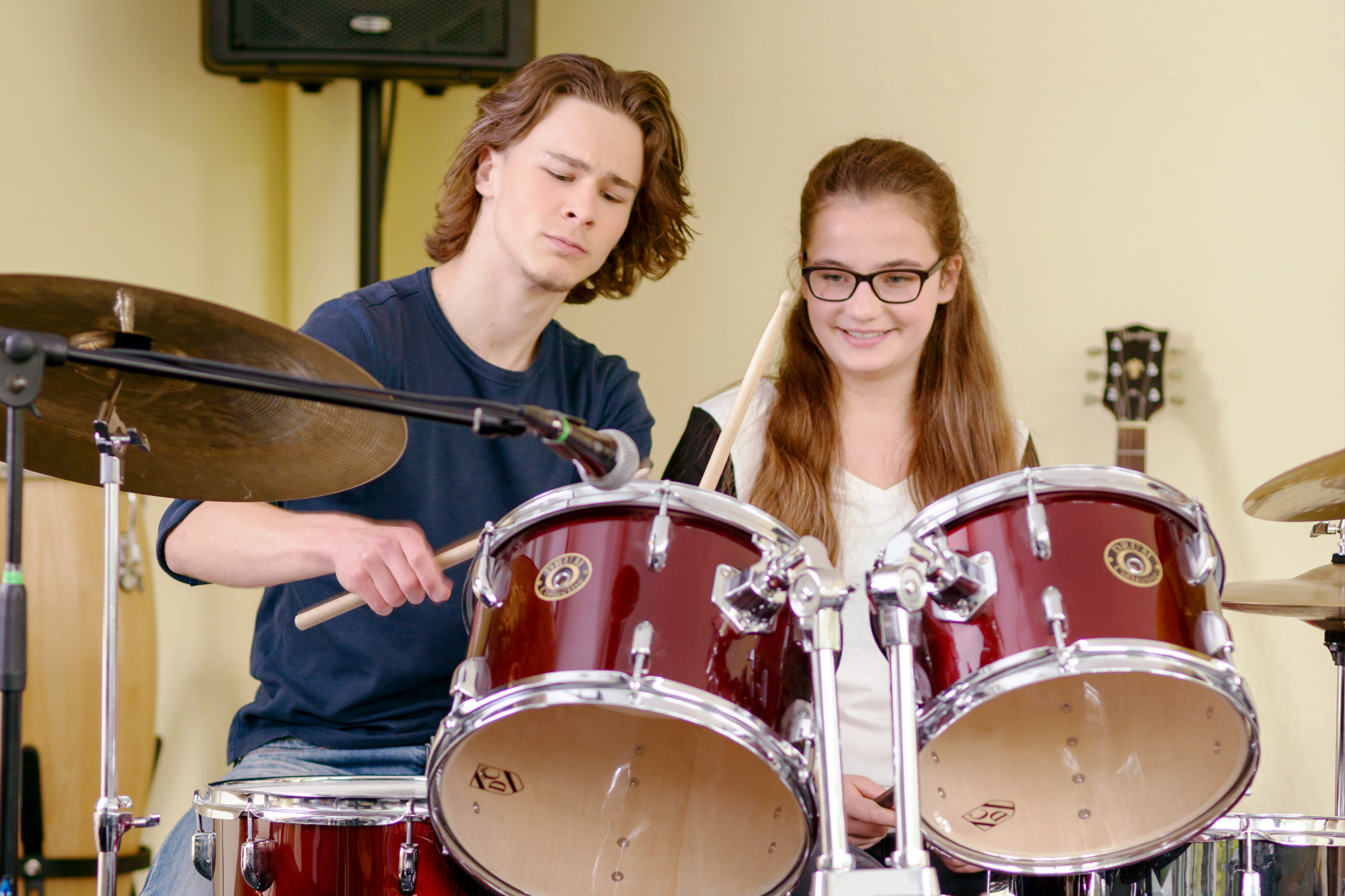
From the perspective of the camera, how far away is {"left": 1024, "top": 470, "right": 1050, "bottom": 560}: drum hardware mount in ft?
3.46

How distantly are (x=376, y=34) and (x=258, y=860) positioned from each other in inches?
57.5

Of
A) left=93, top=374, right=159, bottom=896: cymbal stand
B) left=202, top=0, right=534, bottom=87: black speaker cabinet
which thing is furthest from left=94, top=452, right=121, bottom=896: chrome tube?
left=202, top=0, right=534, bottom=87: black speaker cabinet

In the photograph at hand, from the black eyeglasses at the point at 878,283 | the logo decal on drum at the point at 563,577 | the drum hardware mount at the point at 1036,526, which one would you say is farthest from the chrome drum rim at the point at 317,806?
the black eyeglasses at the point at 878,283

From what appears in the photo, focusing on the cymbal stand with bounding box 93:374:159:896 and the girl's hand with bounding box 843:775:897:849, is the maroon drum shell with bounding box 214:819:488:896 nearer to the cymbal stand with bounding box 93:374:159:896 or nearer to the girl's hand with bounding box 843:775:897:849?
the cymbal stand with bounding box 93:374:159:896

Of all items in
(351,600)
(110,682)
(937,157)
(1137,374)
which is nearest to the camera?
(110,682)

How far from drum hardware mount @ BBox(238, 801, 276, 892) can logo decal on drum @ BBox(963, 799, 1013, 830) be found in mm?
645

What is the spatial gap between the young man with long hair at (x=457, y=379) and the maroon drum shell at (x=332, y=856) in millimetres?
213

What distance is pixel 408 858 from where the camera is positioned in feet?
3.59

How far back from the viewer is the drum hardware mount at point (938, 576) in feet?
3.08

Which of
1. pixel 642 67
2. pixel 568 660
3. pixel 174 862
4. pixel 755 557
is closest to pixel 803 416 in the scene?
pixel 755 557

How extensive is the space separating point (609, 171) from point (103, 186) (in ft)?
3.79

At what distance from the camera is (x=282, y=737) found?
1.46m

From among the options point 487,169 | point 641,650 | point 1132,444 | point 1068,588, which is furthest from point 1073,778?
point 1132,444

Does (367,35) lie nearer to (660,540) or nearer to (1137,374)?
(660,540)
